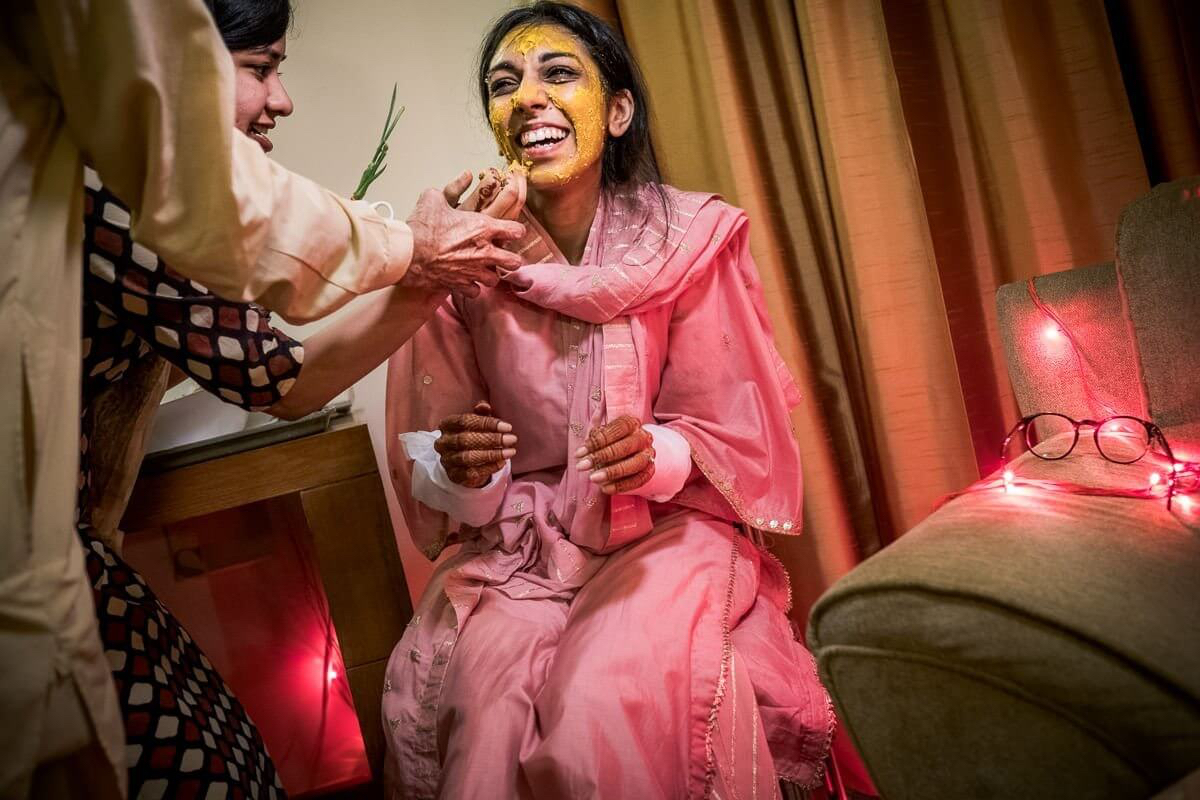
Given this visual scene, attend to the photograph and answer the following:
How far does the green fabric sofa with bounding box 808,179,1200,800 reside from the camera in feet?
2.00

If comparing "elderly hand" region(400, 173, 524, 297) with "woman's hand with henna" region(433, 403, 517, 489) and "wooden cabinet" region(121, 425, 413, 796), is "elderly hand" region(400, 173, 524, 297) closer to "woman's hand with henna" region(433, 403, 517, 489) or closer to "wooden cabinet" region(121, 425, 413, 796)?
"woman's hand with henna" region(433, 403, 517, 489)

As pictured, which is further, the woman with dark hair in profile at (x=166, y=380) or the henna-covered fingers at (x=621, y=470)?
the henna-covered fingers at (x=621, y=470)

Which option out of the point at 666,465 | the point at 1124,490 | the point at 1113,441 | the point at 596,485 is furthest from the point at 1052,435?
the point at 596,485

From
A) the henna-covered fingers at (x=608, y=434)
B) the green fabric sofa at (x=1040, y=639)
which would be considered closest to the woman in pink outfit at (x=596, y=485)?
the henna-covered fingers at (x=608, y=434)

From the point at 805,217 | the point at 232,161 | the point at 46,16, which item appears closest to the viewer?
the point at 46,16

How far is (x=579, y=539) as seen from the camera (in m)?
1.22

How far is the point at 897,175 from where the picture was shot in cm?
160

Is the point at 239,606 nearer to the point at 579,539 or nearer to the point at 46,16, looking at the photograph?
the point at 579,539

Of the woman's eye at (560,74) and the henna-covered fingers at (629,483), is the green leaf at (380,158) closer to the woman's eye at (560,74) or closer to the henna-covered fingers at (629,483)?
the woman's eye at (560,74)

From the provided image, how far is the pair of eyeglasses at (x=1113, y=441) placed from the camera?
896 mm

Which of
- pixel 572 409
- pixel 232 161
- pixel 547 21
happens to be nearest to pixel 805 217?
pixel 547 21

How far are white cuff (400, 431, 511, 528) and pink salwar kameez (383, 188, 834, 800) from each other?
3 centimetres

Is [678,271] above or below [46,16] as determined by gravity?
below

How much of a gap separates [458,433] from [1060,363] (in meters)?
0.85
